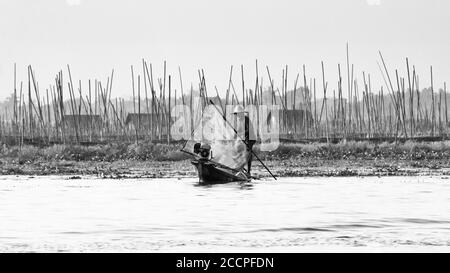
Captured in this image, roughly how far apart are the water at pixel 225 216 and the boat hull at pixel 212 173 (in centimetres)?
66

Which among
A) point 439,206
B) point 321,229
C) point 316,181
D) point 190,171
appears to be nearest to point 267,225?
point 321,229

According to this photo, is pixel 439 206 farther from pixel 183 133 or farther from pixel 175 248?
pixel 183 133

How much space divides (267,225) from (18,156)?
3599 centimetres

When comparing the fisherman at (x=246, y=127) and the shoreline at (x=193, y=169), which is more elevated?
the fisherman at (x=246, y=127)

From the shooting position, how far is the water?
52.7ft

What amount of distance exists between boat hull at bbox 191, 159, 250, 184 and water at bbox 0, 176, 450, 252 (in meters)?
0.66

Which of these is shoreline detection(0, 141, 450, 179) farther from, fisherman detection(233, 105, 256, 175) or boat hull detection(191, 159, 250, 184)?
boat hull detection(191, 159, 250, 184)

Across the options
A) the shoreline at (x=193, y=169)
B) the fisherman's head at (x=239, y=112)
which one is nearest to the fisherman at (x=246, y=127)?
the fisherman's head at (x=239, y=112)

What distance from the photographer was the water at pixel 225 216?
16.1m

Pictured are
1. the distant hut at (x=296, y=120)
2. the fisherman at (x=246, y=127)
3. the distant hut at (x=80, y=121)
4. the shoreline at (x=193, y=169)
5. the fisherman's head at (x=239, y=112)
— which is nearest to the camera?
the fisherman's head at (x=239, y=112)

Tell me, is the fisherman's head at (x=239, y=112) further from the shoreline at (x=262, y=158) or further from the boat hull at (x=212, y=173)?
the shoreline at (x=262, y=158)

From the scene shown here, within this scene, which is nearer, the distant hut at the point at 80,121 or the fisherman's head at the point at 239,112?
the fisherman's head at the point at 239,112

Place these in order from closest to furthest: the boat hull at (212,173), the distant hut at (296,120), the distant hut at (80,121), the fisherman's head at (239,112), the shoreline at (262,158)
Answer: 1. the boat hull at (212,173)
2. the fisherman's head at (239,112)
3. the shoreline at (262,158)
4. the distant hut at (80,121)
5. the distant hut at (296,120)

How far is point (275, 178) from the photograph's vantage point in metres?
35.6
